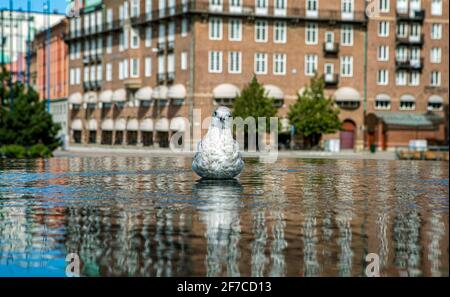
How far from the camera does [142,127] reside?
7838cm

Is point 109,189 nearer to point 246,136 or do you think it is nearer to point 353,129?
point 246,136

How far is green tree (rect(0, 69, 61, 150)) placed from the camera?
140 ft

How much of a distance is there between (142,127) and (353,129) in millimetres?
19898

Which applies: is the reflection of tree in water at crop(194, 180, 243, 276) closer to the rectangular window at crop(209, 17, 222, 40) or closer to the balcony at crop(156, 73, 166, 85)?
the rectangular window at crop(209, 17, 222, 40)

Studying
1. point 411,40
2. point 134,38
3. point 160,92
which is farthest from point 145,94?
point 411,40

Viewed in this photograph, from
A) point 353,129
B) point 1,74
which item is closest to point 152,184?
point 1,74

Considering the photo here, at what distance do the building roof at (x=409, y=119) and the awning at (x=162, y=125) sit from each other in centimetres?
1941

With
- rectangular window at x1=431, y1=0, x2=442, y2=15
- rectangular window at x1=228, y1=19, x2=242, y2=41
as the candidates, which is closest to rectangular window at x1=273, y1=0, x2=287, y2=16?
rectangular window at x1=228, y1=19, x2=242, y2=41

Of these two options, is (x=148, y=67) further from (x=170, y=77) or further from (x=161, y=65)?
(x=170, y=77)

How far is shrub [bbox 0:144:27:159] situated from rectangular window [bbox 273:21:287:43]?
36.5m

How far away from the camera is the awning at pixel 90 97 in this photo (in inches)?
3492

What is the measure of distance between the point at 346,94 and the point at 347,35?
5.51 meters

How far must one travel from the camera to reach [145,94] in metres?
77.8
